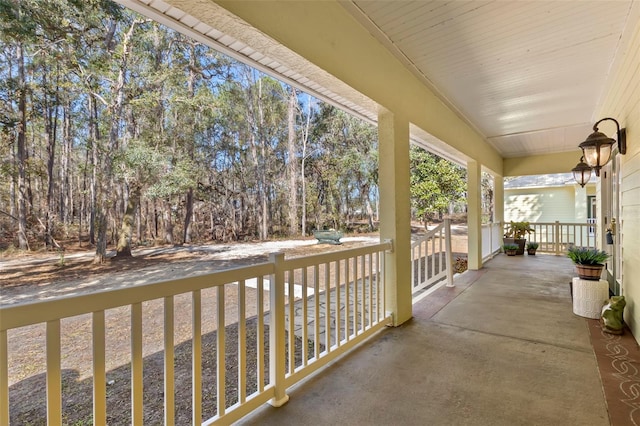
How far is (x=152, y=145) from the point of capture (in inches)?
328

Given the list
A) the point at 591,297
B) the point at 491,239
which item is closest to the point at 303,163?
the point at 491,239

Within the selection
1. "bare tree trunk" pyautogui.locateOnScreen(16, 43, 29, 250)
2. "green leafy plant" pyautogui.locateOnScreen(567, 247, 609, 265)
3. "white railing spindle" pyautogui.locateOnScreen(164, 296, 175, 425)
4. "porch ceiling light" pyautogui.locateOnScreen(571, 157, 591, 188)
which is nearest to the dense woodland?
"bare tree trunk" pyautogui.locateOnScreen(16, 43, 29, 250)

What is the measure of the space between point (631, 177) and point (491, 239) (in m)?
4.91

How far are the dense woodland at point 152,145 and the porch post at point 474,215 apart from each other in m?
4.97

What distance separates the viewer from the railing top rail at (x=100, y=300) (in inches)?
36.4

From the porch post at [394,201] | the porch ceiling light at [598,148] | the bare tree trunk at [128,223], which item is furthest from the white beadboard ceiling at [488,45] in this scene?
the bare tree trunk at [128,223]

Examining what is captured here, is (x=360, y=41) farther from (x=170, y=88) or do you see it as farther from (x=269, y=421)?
(x=170, y=88)

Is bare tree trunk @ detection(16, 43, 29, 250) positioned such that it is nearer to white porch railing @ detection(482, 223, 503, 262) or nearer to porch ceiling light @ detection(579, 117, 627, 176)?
porch ceiling light @ detection(579, 117, 627, 176)

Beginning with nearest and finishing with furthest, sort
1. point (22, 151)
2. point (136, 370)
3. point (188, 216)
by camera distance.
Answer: point (136, 370)
point (22, 151)
point (188, 216)

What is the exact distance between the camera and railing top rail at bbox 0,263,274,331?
923 millimetres

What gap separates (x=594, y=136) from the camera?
331cm

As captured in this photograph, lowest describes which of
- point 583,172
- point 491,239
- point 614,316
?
point 614,316

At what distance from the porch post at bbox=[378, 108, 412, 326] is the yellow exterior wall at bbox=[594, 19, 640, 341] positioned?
1876 millimetres

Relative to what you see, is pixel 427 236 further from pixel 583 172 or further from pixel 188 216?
pixel 188 216
